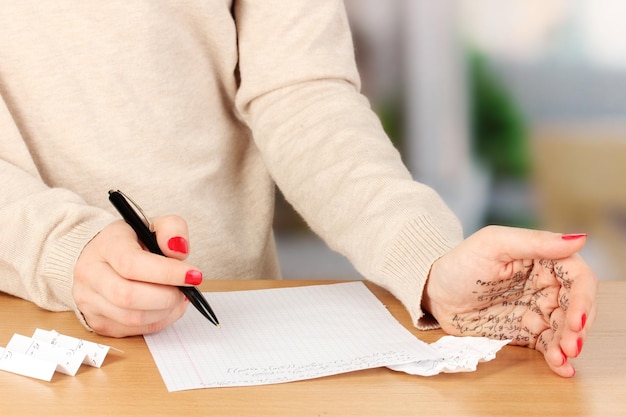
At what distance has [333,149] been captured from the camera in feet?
3.38

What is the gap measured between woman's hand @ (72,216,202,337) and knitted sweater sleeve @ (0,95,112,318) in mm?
25

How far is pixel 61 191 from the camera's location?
35.9 inches

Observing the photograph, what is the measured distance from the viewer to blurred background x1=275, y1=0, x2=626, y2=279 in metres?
2.34

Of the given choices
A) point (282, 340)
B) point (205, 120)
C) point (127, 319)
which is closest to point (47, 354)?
point (127, 319)

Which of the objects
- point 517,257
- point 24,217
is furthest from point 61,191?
point 517,257

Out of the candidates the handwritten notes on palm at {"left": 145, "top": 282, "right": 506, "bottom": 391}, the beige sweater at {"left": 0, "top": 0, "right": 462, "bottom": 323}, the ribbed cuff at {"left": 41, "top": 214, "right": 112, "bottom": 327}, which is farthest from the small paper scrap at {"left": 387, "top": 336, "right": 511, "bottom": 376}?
the ribbed cuff at {"left": 41, "top": 214, "right": 112, "bottom": 327}

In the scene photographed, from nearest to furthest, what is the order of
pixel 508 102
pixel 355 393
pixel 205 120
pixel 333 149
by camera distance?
pixel 355 393 → pixel 333 149 → pixel 205 120 → pixel 508 102

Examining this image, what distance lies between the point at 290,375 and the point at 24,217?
1.11 ft

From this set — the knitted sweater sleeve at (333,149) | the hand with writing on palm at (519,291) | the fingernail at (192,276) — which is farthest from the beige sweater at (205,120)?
the fingernail at (192,276)

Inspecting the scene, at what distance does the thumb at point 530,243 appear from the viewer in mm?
739

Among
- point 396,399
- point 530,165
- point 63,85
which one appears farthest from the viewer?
point 530,165

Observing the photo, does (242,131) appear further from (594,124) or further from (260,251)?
(594,124)

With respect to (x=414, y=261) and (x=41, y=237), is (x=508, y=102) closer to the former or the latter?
(x=414, y=261)

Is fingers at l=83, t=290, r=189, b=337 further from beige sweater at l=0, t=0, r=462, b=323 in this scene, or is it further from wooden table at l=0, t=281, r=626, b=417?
beige sweater at l=0, t=0, r=462, b=323
